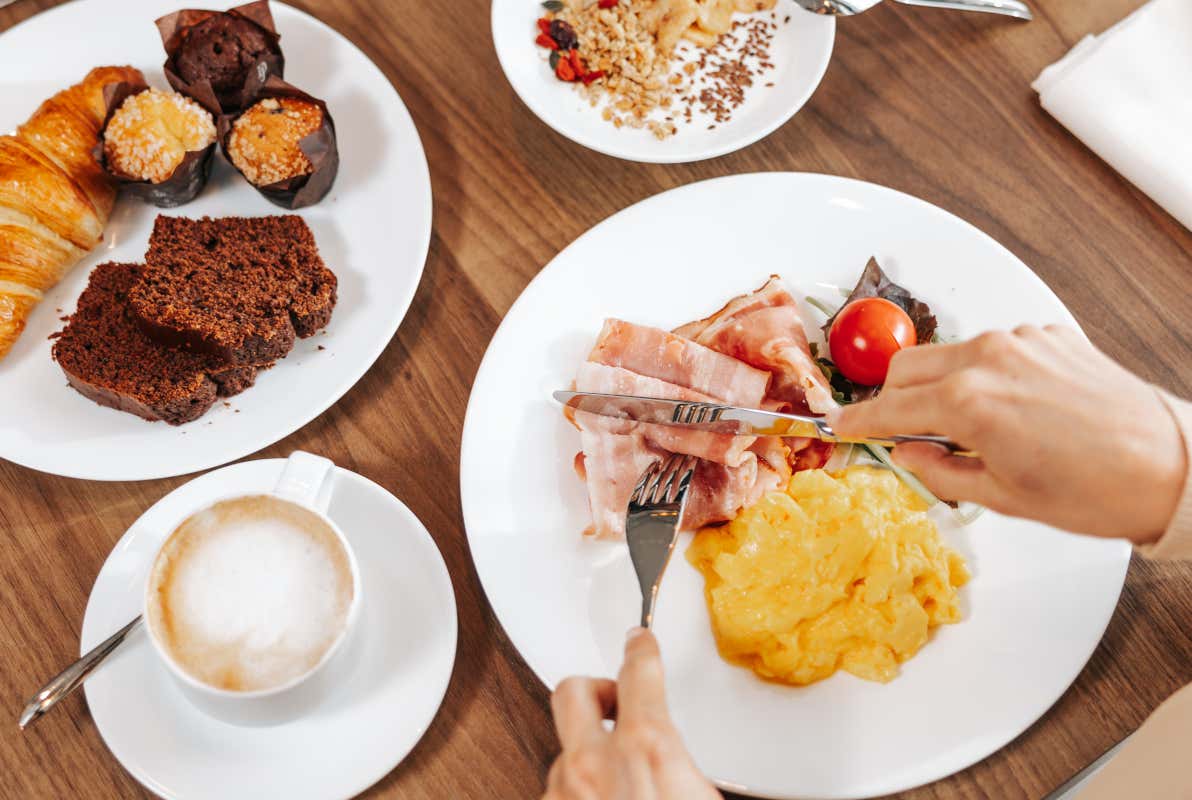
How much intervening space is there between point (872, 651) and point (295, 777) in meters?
0.84

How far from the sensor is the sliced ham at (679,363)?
1481mm

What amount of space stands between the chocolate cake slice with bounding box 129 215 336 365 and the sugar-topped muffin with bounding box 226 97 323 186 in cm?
8

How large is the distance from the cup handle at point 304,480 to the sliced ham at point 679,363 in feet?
1.61

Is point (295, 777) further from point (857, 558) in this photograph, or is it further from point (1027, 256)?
point (1027, 256)

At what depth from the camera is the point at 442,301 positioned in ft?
5.43

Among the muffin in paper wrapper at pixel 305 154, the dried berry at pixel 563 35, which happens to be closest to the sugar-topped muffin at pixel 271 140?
the muffin in paper wrapper at pixel 305 154

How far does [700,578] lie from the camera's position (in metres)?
1.40

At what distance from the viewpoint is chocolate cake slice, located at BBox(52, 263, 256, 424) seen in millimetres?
1422

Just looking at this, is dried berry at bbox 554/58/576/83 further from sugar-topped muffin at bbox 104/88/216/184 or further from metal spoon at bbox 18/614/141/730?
metal spoon at bbox 18/614/141/730

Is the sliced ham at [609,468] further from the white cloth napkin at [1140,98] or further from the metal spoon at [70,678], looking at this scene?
the white cloth napkin at [1140,98]

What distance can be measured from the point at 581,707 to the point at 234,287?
3.12ft

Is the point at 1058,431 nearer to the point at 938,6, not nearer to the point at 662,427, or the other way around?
the point at 662,427

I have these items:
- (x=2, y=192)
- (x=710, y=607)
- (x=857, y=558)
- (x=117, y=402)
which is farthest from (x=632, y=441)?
(x=2, y=192)

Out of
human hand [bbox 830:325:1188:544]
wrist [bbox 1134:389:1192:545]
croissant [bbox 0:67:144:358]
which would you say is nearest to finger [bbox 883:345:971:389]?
human hand [bbox 830:325:1188:544]
